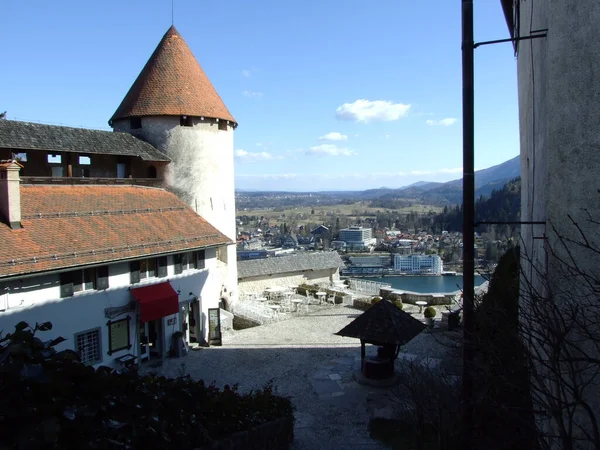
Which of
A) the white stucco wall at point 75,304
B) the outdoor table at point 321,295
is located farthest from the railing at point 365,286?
the white stucco wall at point 75,304

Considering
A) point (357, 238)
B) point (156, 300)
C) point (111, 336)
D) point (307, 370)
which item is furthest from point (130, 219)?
point (357, 238)

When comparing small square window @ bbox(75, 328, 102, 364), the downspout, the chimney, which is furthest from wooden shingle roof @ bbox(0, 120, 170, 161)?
the downspout

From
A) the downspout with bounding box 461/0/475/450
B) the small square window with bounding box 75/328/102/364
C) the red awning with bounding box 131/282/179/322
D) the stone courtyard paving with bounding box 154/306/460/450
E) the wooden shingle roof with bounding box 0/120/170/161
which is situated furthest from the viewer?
the wooden shingle roof with bounding box 0/120/170/161

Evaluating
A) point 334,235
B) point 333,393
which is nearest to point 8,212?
point 333,393

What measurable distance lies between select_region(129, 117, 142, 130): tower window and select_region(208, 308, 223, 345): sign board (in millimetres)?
9298

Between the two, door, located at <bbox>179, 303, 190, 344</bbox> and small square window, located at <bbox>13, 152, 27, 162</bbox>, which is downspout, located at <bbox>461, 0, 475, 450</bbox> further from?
small square window, located at <bbox>13, 152, 27, 162</bbox>

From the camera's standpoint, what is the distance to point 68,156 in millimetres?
19781

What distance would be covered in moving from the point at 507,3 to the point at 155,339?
16048mm

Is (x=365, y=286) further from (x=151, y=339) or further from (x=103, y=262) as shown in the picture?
(x=103, y=262)

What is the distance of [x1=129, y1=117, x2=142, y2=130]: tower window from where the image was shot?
23.2m

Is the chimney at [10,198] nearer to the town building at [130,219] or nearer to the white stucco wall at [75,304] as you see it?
the town building at [130,219]

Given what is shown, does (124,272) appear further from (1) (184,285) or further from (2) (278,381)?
(2) (278,381)

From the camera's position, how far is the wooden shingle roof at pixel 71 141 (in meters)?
18.0

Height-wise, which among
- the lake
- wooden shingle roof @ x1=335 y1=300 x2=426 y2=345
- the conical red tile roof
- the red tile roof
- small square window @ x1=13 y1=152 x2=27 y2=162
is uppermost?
the conical red tile roof
